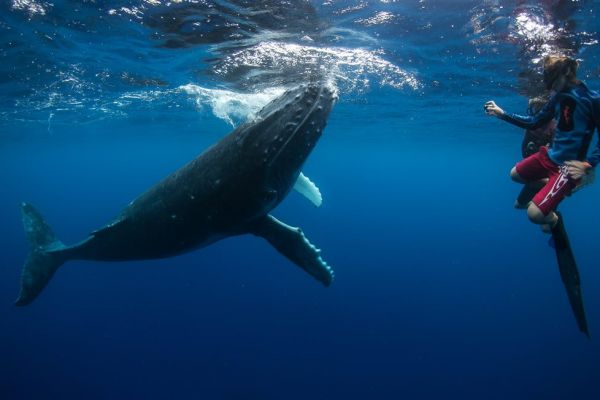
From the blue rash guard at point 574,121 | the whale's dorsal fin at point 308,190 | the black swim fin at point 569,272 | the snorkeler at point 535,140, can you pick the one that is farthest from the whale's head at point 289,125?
the snorkeler at point 535,140

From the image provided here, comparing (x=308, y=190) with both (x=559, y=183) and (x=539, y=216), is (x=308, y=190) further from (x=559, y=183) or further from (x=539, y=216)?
(x=559, y=183)

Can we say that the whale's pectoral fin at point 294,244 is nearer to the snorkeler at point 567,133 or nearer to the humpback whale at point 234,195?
the humpback whale at point 234,195

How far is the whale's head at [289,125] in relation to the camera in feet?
14.5

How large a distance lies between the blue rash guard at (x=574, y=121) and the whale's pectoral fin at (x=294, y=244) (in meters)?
4.12

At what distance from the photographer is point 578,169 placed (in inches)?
196

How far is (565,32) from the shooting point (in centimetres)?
1045

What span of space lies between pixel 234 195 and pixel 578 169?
477cm

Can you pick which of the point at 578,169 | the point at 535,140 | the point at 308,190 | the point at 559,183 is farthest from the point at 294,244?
the point at 535,140

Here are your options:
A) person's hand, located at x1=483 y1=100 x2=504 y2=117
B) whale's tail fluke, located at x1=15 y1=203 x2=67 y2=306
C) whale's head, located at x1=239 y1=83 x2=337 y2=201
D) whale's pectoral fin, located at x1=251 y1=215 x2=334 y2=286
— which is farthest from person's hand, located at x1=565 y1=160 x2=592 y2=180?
whale's tail fluke, located at x1=15 y1=203 x2=67 y2=306

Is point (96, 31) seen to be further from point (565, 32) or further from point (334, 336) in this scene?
point (334, 336)

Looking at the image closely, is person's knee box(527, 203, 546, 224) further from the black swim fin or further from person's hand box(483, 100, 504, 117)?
person's hand box(483, 100, 504, 117)

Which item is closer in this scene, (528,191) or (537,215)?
(537,215)

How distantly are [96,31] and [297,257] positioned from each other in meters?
10.8

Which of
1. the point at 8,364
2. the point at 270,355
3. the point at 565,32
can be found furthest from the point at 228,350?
the point at 565,32
